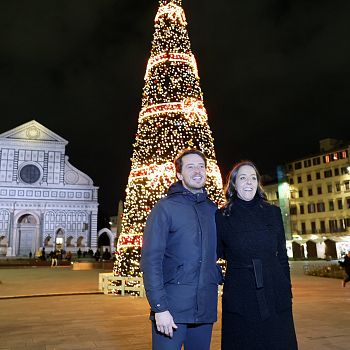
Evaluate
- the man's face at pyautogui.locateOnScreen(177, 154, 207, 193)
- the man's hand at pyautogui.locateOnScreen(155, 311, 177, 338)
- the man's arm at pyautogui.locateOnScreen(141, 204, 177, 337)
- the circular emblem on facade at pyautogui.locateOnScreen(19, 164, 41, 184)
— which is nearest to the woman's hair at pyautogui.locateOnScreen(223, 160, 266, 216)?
the man's face at pyautogui.locateOnScreen(177, 154, 207, 193)

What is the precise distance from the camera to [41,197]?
1970 inches

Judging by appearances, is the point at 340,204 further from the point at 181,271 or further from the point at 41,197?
the point at 181,271

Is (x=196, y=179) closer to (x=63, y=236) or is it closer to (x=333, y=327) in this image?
(x=333, y=327)

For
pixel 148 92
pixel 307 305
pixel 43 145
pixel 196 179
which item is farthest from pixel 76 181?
pixel 196 179

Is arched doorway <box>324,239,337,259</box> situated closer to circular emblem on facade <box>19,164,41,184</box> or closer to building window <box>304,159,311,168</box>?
building window <box>304,159,311,168</box>

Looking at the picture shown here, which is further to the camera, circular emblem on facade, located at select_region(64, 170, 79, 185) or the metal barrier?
circular emblem on facade, located at select_region(64, 170, 79, 185)

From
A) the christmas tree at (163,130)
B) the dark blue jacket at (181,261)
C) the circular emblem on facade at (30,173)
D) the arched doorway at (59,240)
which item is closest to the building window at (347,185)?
the arched doorway at (59,240)

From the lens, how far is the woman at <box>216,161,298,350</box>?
8.73 feet

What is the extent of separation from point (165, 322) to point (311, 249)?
45.7m

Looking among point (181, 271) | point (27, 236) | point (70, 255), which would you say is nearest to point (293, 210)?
point (70, 255)

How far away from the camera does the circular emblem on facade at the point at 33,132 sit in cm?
5149

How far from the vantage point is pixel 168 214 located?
2787 mm

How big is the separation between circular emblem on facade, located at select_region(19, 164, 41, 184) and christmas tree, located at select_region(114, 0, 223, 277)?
42622 mm

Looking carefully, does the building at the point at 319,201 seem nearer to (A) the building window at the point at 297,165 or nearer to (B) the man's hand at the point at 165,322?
(A) the building window at the point at 297,165
